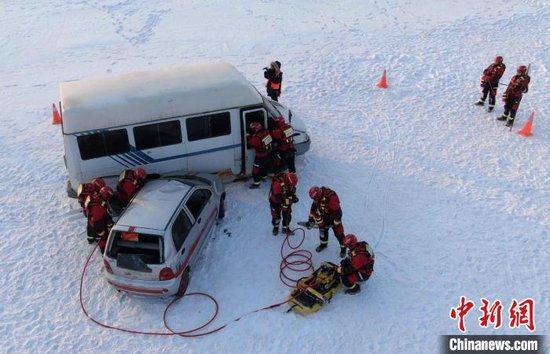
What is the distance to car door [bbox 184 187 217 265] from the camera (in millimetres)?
10055

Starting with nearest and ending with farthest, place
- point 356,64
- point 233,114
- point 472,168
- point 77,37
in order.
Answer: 1. point 233,114
2. point 472,168
3. point 356,64
4. point 77,37

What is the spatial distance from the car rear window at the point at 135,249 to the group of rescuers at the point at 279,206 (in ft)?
3.97

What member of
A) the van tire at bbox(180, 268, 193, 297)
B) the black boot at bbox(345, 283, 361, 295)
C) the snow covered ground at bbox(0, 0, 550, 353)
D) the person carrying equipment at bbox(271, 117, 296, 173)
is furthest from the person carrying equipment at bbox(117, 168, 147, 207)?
the black boot at bbox(345, 283, 361, 295)

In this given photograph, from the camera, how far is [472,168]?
13.5m

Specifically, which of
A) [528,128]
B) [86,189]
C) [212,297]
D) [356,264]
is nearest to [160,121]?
[86,189]

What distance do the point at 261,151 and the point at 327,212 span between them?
2.71m

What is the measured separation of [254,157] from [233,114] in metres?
1.28

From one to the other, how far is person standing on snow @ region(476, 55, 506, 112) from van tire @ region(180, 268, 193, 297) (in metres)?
11.2

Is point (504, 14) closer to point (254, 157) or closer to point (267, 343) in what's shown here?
point (254, 157)

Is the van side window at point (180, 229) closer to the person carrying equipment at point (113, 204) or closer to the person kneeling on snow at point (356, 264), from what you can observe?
the person carrying equipment at point (113, 204)

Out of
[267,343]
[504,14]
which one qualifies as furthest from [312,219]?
[504,14]

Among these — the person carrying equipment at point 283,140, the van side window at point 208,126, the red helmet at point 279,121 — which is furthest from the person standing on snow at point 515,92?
the van side window at point 208,126

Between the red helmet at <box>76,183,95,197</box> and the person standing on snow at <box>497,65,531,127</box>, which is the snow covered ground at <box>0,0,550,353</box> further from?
the red helmet at <box>76,183,95,197</box>

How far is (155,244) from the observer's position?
30.4 feet
